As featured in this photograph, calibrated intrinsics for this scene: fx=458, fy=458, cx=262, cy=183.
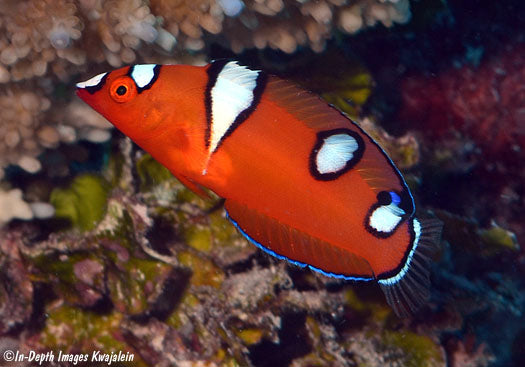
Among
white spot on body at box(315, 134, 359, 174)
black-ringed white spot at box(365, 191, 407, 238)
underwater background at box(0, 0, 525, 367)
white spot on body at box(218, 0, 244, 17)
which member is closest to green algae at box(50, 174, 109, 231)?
underwater background at box(0, 0, 525, 367)

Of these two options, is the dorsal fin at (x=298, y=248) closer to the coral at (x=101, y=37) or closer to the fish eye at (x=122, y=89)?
the fish eye at (x=122, y=89)

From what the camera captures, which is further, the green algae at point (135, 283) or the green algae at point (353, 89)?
the green algae at point (353, 89)

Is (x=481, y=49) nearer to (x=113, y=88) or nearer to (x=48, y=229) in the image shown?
(x=113, y=88)

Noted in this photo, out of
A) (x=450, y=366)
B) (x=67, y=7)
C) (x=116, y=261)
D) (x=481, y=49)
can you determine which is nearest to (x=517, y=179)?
(x=481, y=49)

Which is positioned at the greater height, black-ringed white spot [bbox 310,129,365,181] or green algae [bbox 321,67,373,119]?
black-ringed white spot [bbox 310,129,365,181]

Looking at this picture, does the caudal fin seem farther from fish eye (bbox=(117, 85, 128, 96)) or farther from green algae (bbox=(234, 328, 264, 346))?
fish eye (bbox=(117, 85, 128, 96))

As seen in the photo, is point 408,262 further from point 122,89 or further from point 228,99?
point 122,89

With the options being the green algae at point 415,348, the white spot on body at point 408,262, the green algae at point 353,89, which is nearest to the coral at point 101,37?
the green algae at point 353,89

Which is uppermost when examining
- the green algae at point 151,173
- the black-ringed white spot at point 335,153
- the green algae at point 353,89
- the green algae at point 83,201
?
the black-ringed white spot at point 335,153
